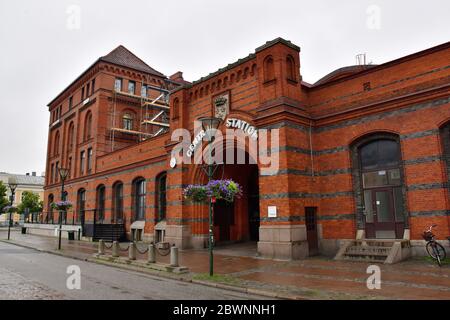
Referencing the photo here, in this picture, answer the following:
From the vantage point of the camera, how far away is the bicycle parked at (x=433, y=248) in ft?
35.7

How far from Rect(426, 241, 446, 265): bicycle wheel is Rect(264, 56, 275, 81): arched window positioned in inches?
349

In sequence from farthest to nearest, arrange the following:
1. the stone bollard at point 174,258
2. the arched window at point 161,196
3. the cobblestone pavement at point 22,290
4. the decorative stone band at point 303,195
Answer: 1. the arched window at point 161,196
2. the decorative stone band at point 303,195
3. the stone bollard at point 174,258
4. the cobblestone pavement at point 22,290

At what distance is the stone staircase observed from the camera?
1162cm

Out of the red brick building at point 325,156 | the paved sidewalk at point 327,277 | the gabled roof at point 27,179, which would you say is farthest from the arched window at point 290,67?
the gabled roof at point 27,179

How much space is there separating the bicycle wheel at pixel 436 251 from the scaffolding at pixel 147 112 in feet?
78.6

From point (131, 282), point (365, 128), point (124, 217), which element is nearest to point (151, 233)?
point (124, 217)

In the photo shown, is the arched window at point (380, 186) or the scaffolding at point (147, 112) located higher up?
the scaffolding at point (147, 112)

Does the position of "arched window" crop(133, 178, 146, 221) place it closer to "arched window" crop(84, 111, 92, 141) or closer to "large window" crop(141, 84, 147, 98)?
"arched window" crop(84, 111, 92, 141)

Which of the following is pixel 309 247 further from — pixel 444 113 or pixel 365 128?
pixel 444 113

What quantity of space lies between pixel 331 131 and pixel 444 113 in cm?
430

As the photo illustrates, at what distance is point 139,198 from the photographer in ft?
82.1

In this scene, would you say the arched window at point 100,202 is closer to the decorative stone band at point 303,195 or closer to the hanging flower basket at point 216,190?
the decorative stone band at point 303,195

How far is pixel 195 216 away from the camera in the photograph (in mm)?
18750

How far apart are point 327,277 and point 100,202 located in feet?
79.4
